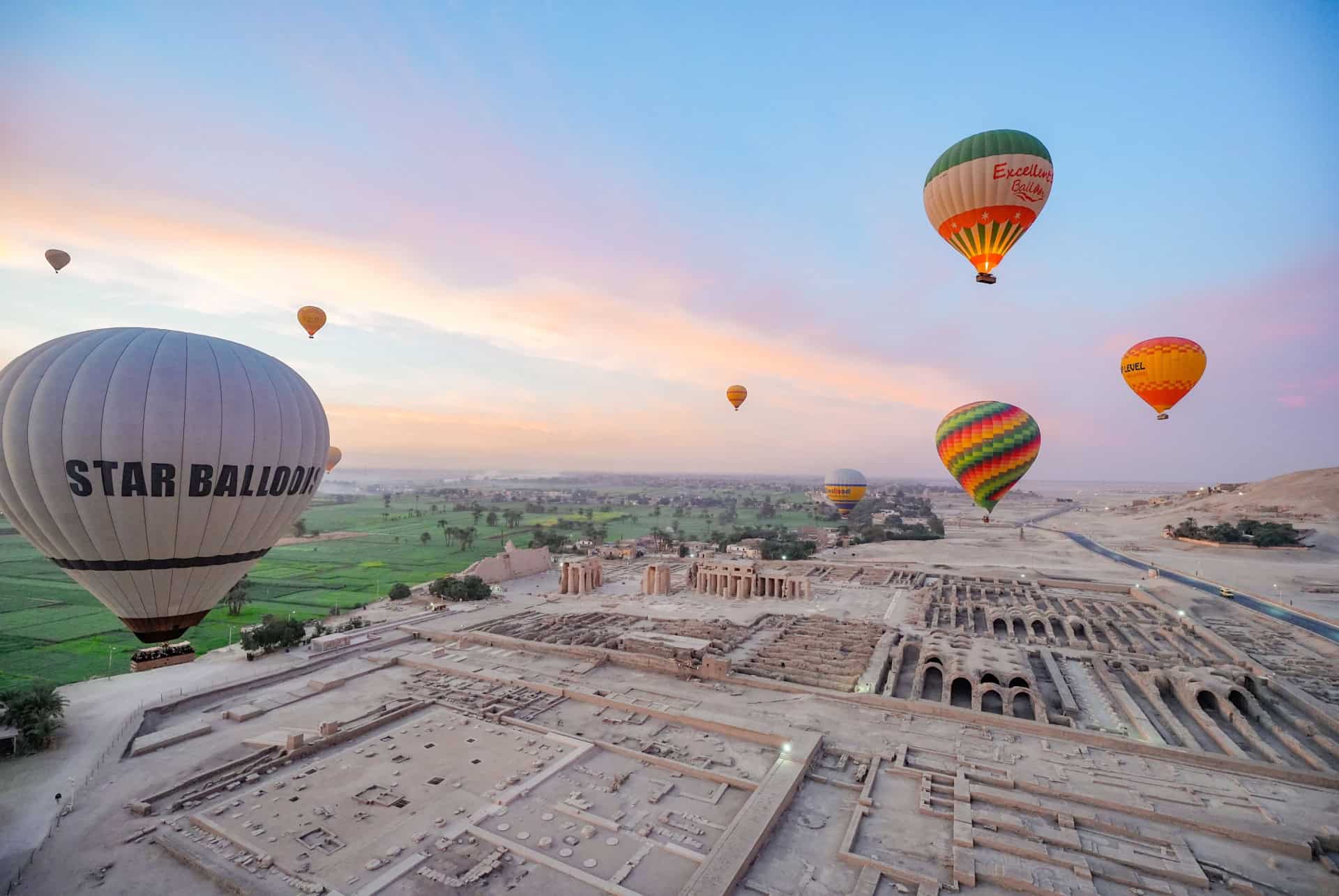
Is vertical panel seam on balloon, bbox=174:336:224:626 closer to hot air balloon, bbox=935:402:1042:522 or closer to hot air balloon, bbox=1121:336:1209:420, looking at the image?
hot air balloon, bbox=935:402:1042:522

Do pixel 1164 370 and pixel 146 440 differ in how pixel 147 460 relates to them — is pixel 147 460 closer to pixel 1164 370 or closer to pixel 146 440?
pixel 146 440

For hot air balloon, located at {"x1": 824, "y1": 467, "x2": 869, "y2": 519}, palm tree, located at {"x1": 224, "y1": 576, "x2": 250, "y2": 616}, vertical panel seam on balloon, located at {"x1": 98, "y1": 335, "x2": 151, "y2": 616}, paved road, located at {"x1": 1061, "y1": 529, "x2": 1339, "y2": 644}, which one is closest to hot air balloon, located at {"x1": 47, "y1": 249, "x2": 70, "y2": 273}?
vertical panel seam on balloon, located at {"x1": 98, "y1": 335, "x2": 151, "y2": 616}

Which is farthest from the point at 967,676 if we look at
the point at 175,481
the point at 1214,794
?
the point at 175,481

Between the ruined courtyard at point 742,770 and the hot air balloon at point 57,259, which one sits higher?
the hot air balloon at point 57,259

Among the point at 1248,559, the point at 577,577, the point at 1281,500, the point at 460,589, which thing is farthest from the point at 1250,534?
the point at 460,589

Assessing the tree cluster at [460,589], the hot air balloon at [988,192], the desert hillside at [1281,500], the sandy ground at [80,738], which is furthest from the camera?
the desert hillside at [1281,500]

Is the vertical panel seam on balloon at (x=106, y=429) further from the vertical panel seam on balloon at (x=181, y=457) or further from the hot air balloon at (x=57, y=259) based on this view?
the hot air balloon at (x=57, y=259)

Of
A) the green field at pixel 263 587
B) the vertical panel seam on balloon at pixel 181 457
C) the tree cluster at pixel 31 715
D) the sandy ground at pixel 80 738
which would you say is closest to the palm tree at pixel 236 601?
the green field at pixel 263 587
